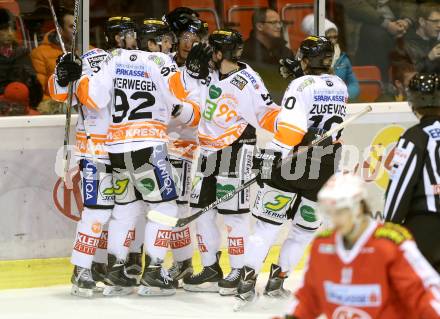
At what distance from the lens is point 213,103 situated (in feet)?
19.7

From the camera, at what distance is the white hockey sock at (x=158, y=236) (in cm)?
602

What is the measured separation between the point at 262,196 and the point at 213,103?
57cm

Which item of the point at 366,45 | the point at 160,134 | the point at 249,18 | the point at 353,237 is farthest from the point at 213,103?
the point at 353,237

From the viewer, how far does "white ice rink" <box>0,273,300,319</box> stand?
5664mm

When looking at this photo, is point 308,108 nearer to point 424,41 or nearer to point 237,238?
point 237,238

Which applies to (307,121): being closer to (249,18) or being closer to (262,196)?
(262,196)

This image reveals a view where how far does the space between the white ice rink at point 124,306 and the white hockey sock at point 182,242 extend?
24cm

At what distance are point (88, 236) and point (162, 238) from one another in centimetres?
40

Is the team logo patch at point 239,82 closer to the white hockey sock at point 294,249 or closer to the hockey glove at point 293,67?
the hockey glove at point 293,67

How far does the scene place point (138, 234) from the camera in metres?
6.35

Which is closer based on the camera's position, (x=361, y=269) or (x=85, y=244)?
(x=361, y=269)

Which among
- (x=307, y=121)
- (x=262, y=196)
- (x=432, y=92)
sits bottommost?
(x=262, y=196)

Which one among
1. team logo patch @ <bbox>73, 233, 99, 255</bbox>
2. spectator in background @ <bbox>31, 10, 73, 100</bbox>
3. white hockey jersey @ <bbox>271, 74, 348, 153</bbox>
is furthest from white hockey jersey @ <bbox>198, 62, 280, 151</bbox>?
spectator in background @ <bbox>31, 10, 73, 100</bbox>

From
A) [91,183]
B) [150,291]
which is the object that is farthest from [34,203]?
[150,291]
